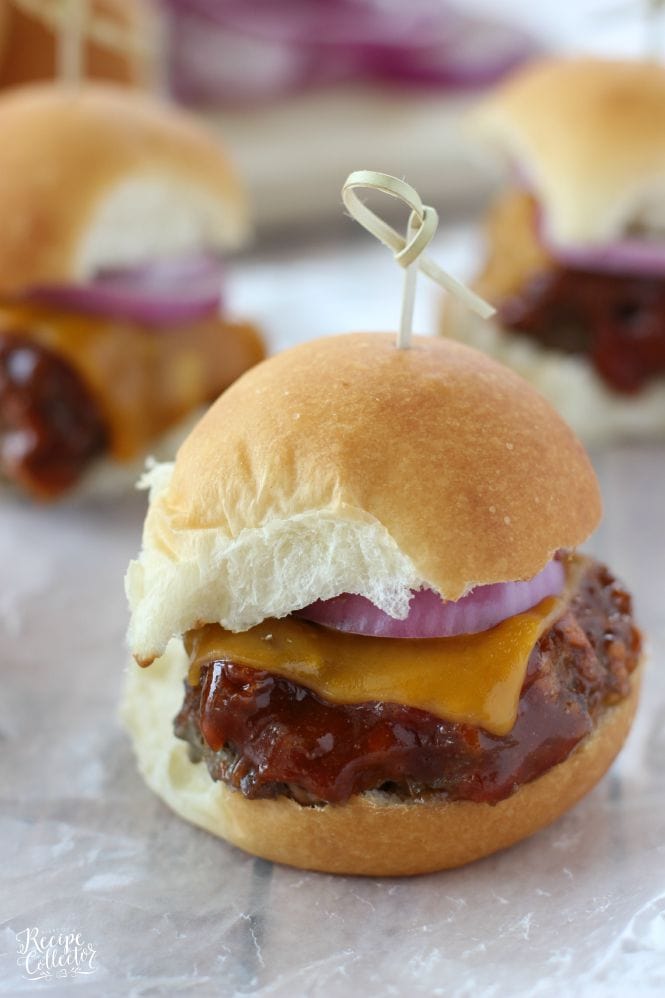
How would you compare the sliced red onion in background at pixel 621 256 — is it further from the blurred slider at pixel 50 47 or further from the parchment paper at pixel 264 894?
the blurred slider at pixel 50 47

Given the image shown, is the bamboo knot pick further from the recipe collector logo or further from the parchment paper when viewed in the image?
the recipe collector logo

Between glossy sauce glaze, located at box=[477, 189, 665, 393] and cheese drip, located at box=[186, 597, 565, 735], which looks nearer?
cheese drip, located at box=[186, 597, 565, 735]

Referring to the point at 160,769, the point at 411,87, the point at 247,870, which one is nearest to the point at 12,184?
the point at 160,769

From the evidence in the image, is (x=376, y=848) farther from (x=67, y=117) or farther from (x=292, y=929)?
(x=67, y=117)

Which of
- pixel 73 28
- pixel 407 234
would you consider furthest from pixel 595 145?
pixel 407 234

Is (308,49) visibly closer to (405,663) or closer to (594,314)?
(594,314)

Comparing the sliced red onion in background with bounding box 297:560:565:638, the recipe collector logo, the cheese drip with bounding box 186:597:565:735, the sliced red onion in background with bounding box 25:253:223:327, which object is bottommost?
the recipe collector logo

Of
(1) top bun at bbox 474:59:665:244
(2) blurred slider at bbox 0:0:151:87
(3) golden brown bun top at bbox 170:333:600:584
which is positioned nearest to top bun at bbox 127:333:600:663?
(3) golden brown bun top at bbox 170:333:600:584
